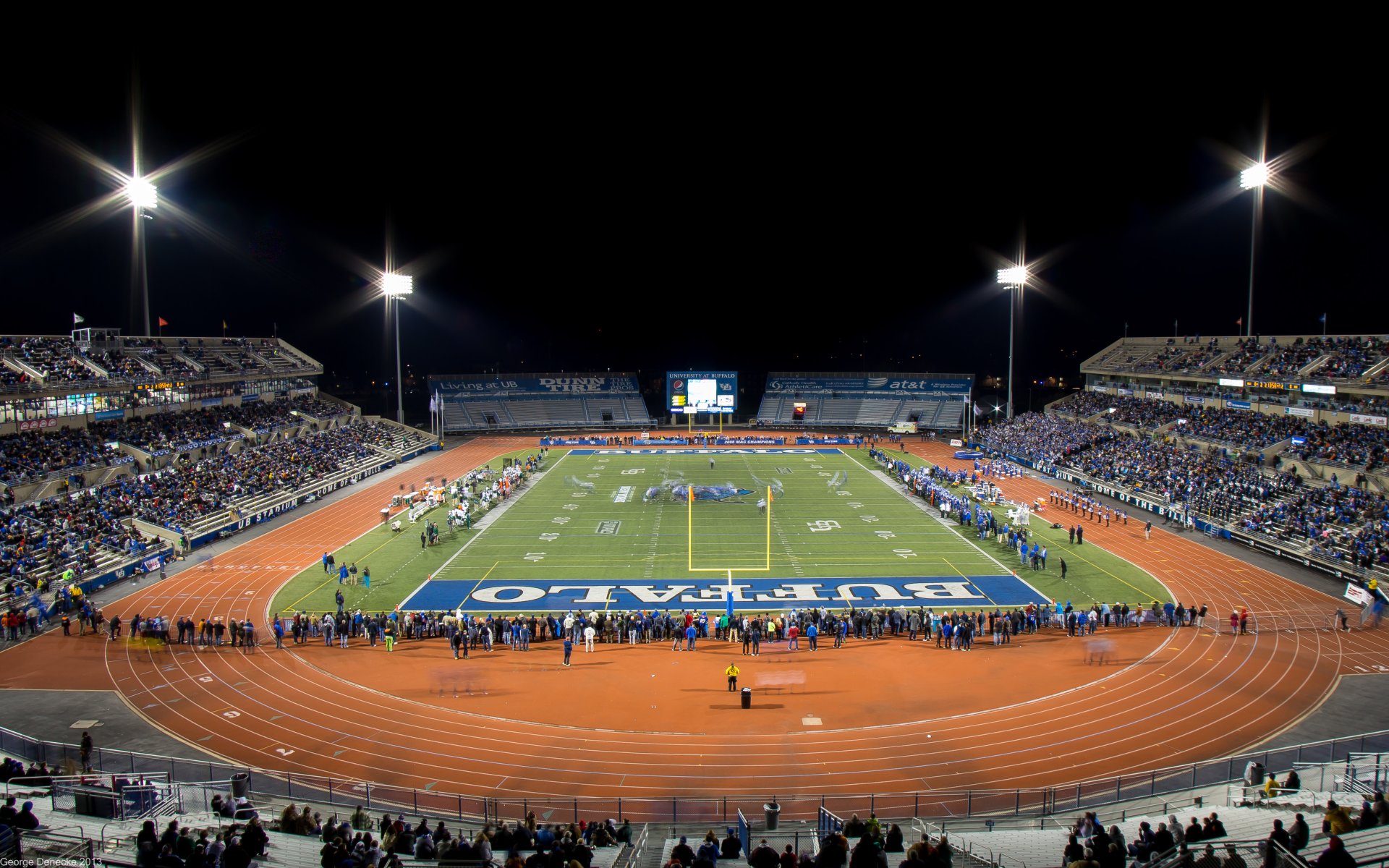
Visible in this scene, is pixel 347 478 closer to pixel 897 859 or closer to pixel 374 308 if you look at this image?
pixel 897 859

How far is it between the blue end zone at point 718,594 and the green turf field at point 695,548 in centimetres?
57

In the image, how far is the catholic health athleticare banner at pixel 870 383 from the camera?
82312mm

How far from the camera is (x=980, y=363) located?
348ft

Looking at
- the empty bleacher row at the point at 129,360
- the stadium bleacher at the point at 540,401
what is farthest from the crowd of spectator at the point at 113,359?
the stadium bleacher at the point at 540,401

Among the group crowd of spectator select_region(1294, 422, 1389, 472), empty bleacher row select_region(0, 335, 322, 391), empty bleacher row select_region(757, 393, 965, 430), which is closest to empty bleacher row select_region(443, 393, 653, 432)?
empty bleacher row select_region(757, 393, 965, 430)

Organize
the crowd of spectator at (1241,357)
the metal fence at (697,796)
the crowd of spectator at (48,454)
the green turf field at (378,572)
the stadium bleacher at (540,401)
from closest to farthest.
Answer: the metal fence at (697,796) → the green turf field at (378,572) → the crowd of spectator at (48,454) → the crowd of spectator at (1241,357) → the stadium bleacher at (540,401)

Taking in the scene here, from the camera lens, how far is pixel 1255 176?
45.5 m

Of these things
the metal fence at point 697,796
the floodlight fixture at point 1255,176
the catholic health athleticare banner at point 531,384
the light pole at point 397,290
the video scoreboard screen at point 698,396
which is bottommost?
the metal fence at point 697,796

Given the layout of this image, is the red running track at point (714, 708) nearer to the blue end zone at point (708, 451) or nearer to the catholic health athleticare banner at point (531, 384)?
the blue end zone at point (708, 451)

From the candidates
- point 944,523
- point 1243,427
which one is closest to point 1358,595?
point 944,523

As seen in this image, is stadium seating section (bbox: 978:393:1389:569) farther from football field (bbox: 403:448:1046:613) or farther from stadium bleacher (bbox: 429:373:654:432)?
stadium bleacher (bbox: 429:373:654:432)

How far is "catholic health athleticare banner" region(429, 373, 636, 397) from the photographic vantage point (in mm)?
82250

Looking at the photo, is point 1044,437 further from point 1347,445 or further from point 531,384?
point 531,384

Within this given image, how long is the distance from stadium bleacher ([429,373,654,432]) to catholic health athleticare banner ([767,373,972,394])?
51.0 ft
